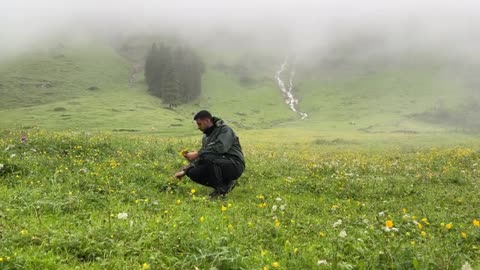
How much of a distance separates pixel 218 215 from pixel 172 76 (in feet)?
453

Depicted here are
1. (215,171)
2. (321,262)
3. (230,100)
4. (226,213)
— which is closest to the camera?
(321,262)

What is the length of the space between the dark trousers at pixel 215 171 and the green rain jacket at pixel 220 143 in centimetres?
15

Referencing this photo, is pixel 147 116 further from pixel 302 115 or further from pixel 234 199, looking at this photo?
pixel 234 199


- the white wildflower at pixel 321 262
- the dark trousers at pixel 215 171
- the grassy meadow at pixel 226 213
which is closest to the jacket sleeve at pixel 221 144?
the dark trousers at pixel 215 171

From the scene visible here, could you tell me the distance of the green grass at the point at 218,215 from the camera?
20.6 ft

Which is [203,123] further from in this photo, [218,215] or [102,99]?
[102,99]

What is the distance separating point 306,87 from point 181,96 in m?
69.0

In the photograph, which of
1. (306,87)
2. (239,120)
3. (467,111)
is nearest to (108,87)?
(239,120)

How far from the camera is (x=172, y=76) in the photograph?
471 feet

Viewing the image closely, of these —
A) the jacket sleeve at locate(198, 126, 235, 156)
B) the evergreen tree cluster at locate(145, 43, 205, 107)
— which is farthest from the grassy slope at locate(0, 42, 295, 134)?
the jacket sleeve at locate(198, 126, 235, 156)

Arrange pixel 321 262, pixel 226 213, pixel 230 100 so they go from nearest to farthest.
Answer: pixel 321 262 → pixel 226 213 → pixel 230 100

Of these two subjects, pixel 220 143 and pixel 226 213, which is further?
pixel 220 143

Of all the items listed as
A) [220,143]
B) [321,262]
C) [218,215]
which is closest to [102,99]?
[220,143]

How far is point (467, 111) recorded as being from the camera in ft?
429
